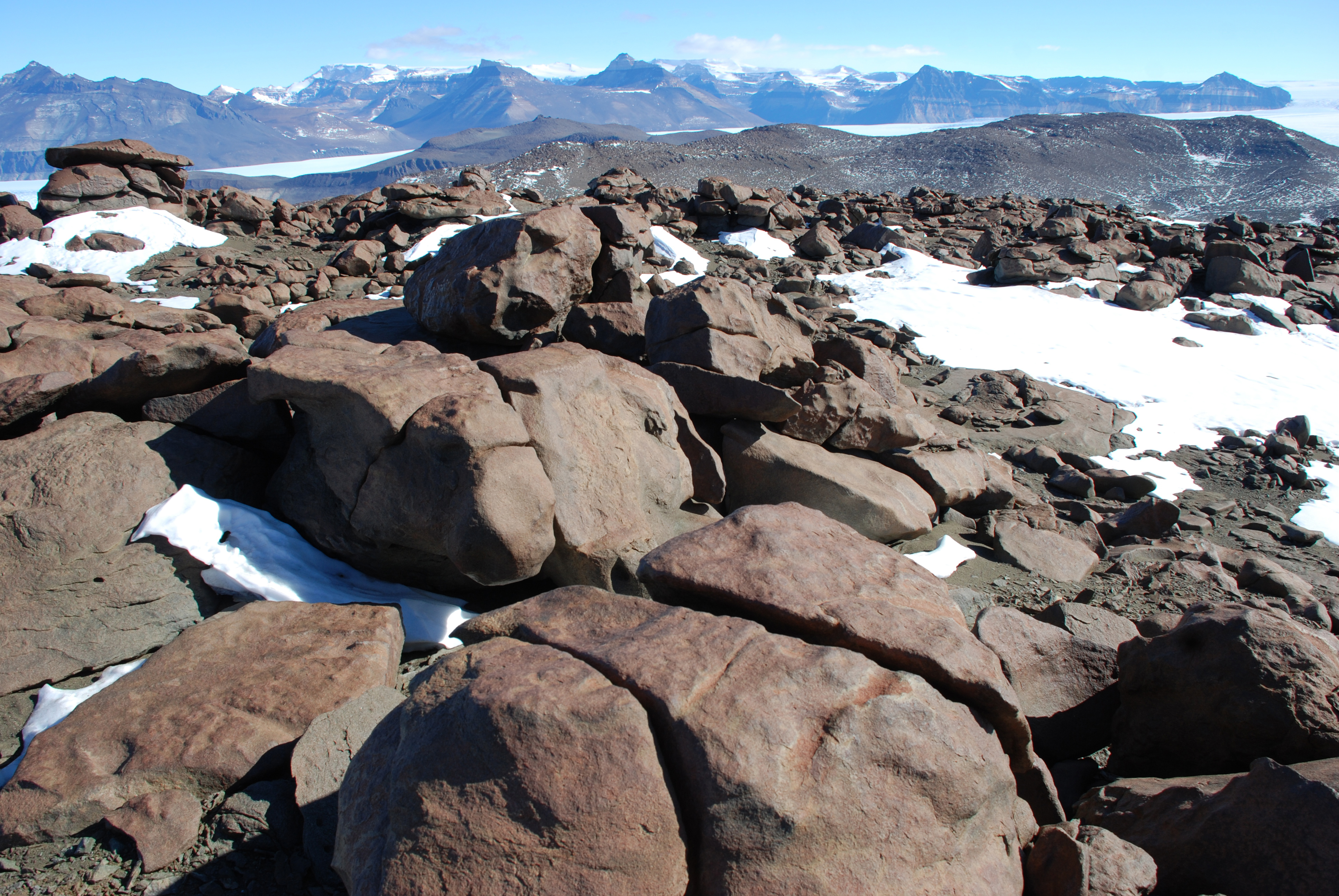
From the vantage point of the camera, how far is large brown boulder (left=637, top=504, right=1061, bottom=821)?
7.56 ft

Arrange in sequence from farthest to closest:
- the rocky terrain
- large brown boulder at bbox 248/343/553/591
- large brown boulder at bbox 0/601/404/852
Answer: large brown boulder at bbox 248/343/553/591 → large brown boulder at bbox 0/601/404/852 → the rocky terrain

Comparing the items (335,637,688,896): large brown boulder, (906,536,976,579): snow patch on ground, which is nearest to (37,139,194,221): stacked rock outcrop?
(906,536,976,579): snow patch on ground

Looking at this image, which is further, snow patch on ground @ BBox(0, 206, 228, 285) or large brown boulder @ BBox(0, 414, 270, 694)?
snow patch on ground @ BBox(0, 206, 228, 285)

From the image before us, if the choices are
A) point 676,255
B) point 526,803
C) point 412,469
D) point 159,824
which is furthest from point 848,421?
point 676,255

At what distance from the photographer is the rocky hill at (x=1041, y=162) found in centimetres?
3195

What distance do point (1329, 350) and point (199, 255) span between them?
18.1m

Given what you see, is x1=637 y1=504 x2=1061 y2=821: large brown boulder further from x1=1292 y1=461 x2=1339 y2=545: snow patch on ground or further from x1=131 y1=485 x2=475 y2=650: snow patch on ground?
x1=1292 y1=461 x2=1339 y2=545: snow patch on ground

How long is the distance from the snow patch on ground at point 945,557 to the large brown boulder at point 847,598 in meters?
2.10

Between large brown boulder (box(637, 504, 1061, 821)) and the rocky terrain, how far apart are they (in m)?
0.02

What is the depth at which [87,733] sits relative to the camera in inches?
109

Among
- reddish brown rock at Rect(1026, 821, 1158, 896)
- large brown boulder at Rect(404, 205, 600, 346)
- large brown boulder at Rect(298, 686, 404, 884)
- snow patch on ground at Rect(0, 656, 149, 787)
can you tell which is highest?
large brown boulder at Rect(404, 205, 600, 346)

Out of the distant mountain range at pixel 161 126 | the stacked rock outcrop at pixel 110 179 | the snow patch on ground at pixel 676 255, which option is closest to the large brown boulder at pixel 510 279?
the snow patch on ground at pixel 676 255

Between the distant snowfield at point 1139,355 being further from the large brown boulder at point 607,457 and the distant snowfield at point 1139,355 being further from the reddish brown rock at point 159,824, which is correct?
the reddish brown rock at point 159,824

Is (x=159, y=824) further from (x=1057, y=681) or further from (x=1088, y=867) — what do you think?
(x=1057, y=681)
